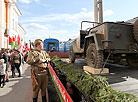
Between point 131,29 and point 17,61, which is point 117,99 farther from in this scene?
point 17,61

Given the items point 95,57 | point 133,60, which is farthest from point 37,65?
point 133,60

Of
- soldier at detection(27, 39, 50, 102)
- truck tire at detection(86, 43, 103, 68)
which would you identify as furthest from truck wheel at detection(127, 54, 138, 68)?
soldier at detection(27, 39, 50, 102)

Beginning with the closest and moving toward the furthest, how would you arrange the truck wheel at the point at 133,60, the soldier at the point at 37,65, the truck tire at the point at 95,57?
the soldier at the point at 37,65 < the truck tire at the point at 95,57 < the truck wheel at the point at 133,60

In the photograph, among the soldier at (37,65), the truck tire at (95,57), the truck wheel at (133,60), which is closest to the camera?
the soldier at (37,65)

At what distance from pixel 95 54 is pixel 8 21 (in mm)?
17828

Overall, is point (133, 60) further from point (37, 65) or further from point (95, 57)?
point (37, 65)

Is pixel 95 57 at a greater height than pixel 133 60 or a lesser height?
greater

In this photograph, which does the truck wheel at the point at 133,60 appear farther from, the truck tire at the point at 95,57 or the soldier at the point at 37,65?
the soldier at the point at 37,65

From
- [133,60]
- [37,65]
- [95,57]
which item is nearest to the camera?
[37,65]

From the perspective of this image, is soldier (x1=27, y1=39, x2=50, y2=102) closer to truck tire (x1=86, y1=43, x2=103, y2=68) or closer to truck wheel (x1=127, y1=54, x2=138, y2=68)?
truck tire (x1=86, y1=43, x2=103, y2=68)

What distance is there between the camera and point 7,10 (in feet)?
56.3

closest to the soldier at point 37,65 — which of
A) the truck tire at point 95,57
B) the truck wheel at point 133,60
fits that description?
the truck tire at point 95,57

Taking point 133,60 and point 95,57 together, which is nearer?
point 95,57

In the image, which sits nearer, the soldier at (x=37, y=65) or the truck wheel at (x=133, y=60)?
the soldier at (x=37, y=65)
